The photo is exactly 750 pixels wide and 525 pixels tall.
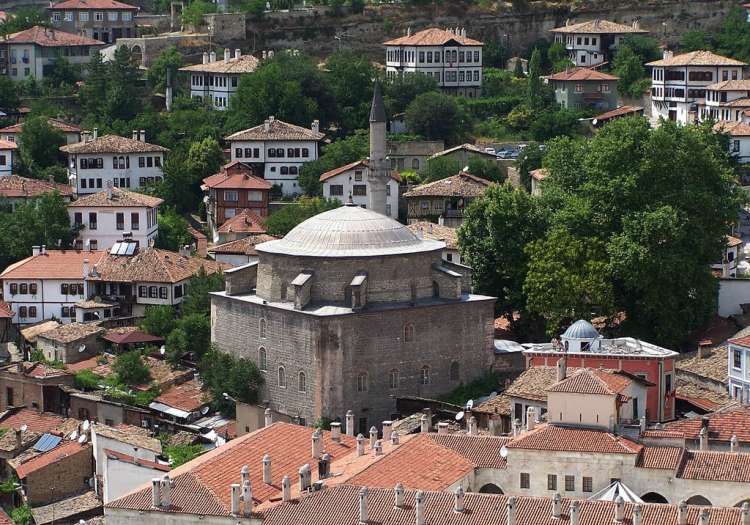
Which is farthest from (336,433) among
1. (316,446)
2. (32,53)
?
(32,53)

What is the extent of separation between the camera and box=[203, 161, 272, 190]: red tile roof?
86.7 meters

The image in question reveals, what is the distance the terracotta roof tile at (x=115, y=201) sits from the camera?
82.2 meters

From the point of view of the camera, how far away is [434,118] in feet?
315

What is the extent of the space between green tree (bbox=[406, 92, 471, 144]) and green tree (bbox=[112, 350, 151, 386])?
2858 cm

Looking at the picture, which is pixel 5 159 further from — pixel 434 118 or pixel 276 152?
pixel 434 118

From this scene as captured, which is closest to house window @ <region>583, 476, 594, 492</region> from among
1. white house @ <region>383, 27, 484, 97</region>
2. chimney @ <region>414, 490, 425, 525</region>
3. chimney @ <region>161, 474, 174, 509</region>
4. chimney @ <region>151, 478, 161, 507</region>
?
chimney @ <region>414, 490, 425, 525</region>

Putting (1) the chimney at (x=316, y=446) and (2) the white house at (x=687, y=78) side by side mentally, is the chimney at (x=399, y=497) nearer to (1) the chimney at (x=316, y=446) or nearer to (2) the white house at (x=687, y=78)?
(1) the chimney at (x=316, y=446)

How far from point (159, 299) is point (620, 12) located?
4459cm

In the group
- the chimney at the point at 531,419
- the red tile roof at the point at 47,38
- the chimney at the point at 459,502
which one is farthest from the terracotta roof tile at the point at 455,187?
the chimney at the point at 459,502

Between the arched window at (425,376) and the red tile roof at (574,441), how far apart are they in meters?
12.6

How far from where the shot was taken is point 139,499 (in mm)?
52656

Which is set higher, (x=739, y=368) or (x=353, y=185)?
(x=353, y=185)

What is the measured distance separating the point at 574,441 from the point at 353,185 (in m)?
35.9

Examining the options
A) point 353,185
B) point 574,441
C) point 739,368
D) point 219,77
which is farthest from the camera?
point 219,77
